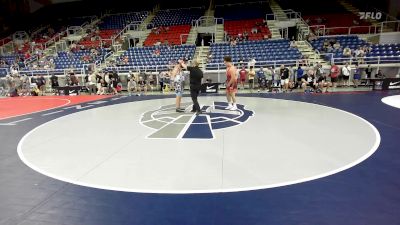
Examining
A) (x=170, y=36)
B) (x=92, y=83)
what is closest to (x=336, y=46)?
(x=170, y=36)

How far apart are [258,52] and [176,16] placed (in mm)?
13299

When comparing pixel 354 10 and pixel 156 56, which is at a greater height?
pixel 354 10

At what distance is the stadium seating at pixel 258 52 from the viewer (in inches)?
695

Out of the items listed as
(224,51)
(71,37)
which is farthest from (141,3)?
(224,51)

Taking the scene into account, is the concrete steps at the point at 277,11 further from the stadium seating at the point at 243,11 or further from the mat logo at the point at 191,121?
the mat logo at the point at 191,121

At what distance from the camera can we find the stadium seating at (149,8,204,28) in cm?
2780

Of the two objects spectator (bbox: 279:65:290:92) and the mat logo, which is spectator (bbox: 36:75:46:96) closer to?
the mat logo

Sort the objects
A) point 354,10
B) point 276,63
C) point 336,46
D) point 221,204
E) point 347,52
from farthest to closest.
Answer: point 354,10 < point 336,46 < point 276,63 < point 347,52 < point 221,204

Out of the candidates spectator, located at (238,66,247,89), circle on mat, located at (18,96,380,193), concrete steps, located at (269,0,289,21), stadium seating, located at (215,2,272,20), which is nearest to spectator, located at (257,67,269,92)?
spectator, located at (238,66,247,89)

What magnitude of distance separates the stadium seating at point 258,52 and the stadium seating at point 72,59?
30.3 feet

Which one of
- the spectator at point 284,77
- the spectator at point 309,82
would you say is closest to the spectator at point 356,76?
the spectator at point 309,82

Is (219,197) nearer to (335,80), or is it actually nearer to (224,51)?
(335,80)

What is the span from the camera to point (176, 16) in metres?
29.0

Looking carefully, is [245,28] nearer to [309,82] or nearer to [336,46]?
[336,46]
